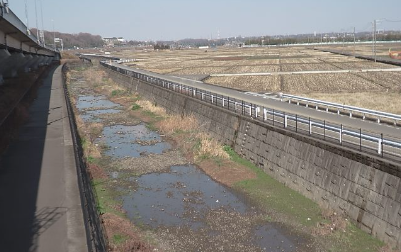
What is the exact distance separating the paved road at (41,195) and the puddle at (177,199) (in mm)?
2849

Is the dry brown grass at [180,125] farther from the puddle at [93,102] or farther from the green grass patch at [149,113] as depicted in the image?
the puddle at [93,102]

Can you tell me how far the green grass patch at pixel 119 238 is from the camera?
13.0 meters

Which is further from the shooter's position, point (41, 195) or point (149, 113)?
point (149, 113)

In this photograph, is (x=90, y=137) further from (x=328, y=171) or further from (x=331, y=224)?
(x=331, y=224)

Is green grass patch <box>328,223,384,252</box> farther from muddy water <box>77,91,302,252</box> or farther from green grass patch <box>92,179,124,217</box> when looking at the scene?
green grass patch <box>92,179,124,217</box>

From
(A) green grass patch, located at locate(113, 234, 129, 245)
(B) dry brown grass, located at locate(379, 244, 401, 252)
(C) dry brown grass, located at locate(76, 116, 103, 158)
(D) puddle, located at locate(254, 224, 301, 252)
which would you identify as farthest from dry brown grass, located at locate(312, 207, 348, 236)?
(C) dry brown grass, located at locate(76, 116, 103, 158)

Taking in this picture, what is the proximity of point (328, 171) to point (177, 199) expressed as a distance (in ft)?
20.4

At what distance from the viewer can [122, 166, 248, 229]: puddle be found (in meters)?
15.5

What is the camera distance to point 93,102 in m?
49.9

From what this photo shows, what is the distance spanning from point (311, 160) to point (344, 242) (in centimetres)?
431

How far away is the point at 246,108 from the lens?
24484 millimetres

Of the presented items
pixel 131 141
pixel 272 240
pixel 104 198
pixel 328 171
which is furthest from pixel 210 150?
pixel 272 240

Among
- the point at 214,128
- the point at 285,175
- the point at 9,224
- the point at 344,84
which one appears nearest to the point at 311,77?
the point at 344,84

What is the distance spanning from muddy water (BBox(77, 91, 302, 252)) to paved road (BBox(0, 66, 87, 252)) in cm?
278
